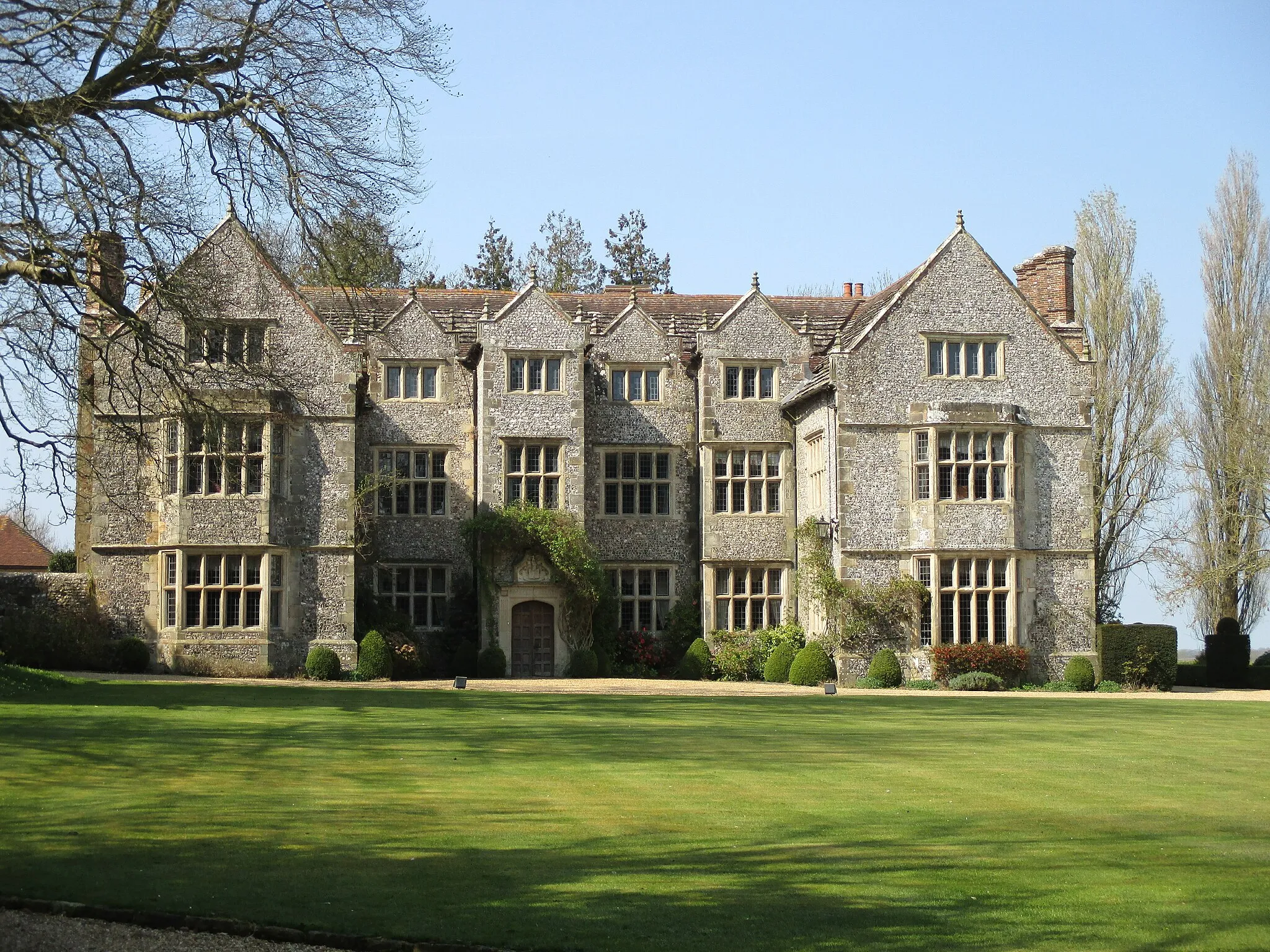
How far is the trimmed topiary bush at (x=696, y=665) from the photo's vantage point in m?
30.4

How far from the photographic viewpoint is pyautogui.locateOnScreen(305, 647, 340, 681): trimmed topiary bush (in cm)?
2758

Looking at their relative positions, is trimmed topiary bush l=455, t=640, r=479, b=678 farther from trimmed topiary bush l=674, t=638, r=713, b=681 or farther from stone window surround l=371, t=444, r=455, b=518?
trimmed topiary bush l=674, t=638, r=713, b=681

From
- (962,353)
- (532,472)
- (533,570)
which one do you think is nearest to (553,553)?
(533,570)

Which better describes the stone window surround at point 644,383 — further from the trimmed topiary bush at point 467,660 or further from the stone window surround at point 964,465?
the trimmed topiary bush at point 467,660

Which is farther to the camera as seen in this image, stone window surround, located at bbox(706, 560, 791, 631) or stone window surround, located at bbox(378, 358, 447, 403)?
stone window surround, located at bbox(378, 358, 447, 403)

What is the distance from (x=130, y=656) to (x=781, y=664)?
12.5 m

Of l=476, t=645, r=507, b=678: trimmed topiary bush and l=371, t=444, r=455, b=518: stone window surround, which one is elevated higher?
l=371, t=444, r=455, b=518: stone window surround

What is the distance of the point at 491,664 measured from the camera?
96.7ft

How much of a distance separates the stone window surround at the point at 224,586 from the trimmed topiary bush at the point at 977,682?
1290 centimetres

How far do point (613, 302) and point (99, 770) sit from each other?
24506mm

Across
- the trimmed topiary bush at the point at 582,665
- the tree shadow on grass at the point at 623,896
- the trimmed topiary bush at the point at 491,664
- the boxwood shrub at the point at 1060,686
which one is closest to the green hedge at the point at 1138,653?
the boxwood shrub at the point at 1060,686

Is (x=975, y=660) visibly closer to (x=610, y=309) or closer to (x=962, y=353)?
(x=962, y=353)

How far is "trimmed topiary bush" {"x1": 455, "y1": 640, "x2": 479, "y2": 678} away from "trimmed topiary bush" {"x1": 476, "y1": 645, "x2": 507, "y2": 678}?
0.77 ft

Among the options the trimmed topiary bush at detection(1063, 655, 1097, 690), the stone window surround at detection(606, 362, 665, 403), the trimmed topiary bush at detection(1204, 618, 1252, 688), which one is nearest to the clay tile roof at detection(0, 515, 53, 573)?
the stone window surround at detection(606, 362, 665, 403)
